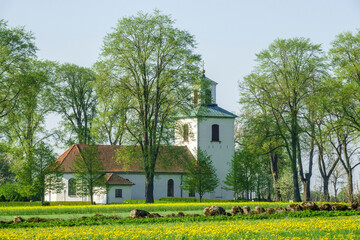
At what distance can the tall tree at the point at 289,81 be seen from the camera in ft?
144

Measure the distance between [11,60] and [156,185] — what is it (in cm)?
2278

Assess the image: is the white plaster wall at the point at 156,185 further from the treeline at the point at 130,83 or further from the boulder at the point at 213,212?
the boulder at the point at 213,212

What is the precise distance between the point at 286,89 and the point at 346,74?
16.6 ft

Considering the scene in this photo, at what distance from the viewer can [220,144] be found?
192ft

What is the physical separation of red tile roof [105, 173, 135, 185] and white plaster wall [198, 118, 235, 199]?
9258mm

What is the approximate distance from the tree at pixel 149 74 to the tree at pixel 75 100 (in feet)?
63.4

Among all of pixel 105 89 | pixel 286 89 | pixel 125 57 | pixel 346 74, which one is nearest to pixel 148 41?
pixel 125 57

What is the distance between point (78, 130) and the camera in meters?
61.1

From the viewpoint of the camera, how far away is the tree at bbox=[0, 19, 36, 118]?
40094mm

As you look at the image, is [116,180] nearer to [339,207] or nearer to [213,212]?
[213,212]

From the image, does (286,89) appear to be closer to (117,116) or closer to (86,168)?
(117,116)

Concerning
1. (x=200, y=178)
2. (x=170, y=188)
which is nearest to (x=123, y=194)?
(x=170, y=188)

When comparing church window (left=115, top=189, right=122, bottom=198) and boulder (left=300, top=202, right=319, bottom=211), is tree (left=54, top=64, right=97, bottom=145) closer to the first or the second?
church window (left=115, top=189, right=122, bottom=198)

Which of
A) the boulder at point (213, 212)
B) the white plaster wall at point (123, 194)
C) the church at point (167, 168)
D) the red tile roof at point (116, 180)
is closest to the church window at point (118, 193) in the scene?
the church at point (167, 168)
